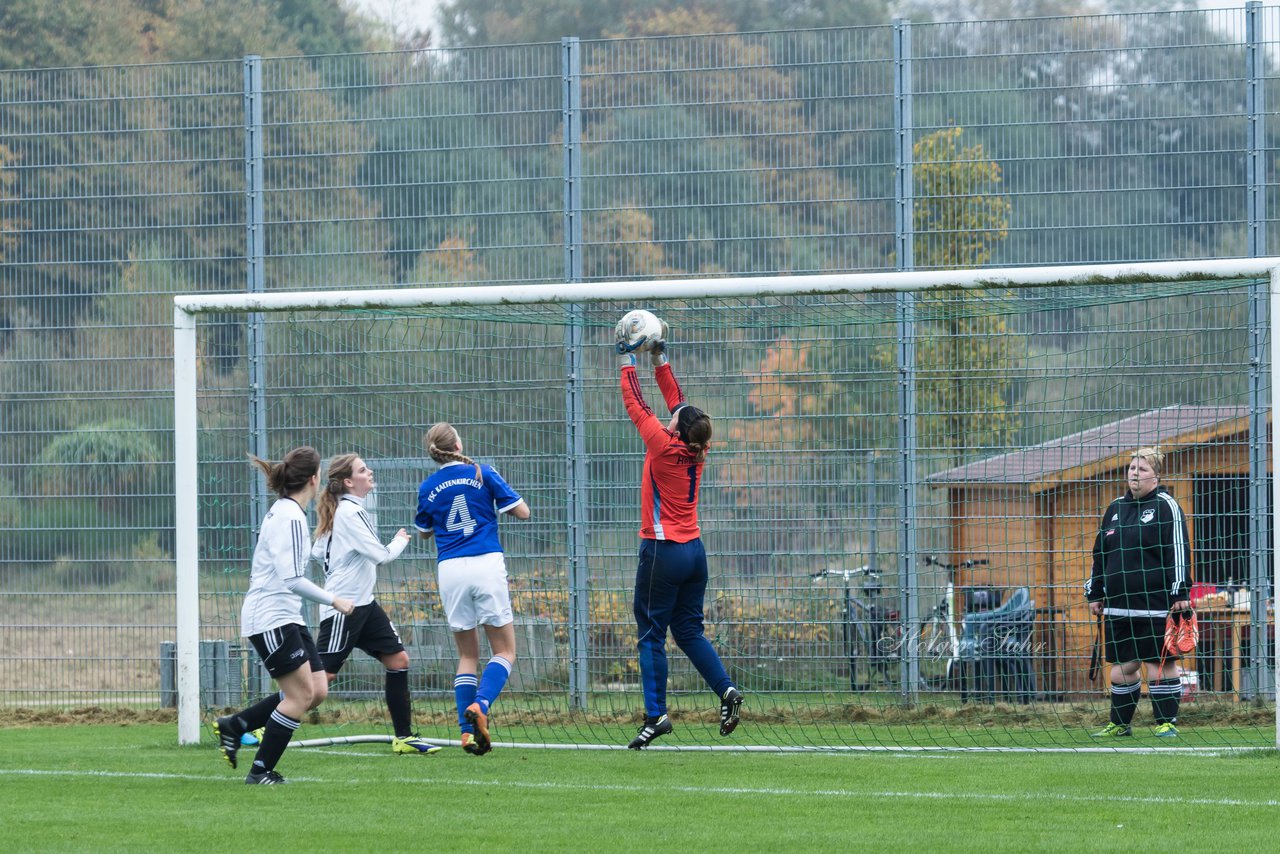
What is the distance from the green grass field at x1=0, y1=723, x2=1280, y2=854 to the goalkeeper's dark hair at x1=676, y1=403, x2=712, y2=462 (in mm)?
1823

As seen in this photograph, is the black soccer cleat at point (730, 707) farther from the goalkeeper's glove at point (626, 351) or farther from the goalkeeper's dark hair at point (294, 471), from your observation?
the goalkeeper's dark hair at point (294, 471)

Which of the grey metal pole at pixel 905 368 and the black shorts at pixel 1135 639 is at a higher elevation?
the grey metal pole at pixel 905 368

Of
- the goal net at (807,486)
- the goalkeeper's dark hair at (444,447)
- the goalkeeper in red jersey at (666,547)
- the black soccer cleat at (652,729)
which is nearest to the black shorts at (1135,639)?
the goal net at (807,486)

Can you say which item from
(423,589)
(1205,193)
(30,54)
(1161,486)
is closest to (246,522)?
(423,589)

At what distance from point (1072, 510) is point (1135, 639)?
122 cm

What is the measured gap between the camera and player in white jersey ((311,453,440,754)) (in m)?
9.54

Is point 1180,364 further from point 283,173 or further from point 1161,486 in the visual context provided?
point 283,173

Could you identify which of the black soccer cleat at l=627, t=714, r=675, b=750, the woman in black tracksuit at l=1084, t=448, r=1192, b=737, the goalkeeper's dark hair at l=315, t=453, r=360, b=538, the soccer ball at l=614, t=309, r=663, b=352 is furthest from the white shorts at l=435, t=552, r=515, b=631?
the woman in black tracksuit at l=1084, t=448, r=1192, b=737

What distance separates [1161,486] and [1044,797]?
417 cm

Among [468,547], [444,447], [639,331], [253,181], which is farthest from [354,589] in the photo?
[253,181]

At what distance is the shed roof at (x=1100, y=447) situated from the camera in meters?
11.4

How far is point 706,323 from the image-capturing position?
1161 centimetres

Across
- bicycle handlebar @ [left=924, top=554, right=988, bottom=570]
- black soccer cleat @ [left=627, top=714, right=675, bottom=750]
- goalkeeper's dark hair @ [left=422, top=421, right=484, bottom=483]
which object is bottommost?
black soccer cleat @ [left=627, top=714, right=675, bottom=750]

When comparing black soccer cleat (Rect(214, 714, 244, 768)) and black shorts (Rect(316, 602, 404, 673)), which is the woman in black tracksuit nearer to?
black shorts (Rect(316, 602, 404, 673))
